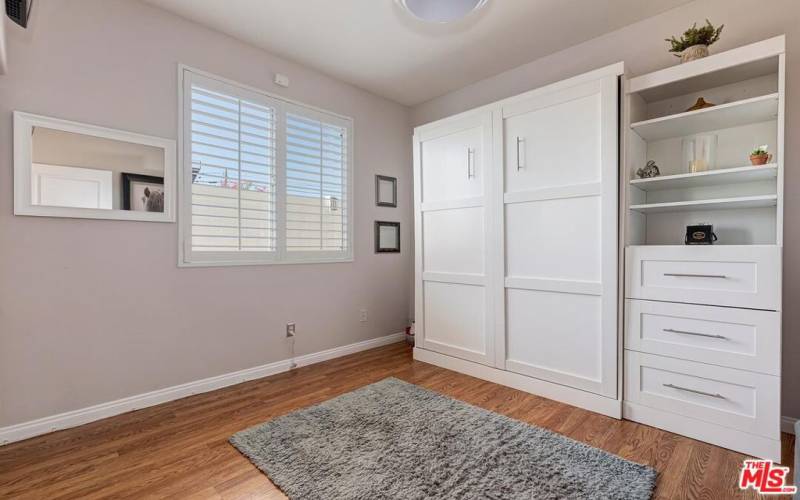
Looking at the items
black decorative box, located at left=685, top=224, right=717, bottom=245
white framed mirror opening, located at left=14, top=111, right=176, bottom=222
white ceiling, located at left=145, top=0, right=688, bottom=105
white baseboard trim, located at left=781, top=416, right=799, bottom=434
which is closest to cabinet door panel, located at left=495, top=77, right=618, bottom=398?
black decorative box, located at left=685, top=224, right=717, bottom=245

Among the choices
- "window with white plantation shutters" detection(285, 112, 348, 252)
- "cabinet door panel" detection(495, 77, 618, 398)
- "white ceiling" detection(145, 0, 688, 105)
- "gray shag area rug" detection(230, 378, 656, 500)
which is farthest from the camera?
"window with white plantation shutters" detection(285, 112, 348, 252)

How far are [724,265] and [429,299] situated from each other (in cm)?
209

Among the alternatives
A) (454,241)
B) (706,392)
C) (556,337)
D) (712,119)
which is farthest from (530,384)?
(712,119)

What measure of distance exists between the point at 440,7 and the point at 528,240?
5.24 feet

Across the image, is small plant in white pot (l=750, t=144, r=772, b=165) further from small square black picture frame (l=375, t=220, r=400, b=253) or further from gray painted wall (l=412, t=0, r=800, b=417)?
small square black picture frame (l=375, t=220, r=400, b=253)

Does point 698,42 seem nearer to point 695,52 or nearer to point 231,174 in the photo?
point 695,52

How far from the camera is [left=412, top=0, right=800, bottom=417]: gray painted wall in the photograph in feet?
6.93

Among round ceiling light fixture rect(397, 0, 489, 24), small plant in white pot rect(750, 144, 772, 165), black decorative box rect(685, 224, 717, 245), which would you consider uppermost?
round ceiling light fixture rect(397, 0, 489, 24)

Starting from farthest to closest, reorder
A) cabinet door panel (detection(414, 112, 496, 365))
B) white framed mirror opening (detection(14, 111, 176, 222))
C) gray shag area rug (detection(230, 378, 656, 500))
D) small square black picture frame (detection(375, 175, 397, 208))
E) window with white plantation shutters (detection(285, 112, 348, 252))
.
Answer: small square black picture frame (detection(375, 175, 397, 208)) < window with white plantation shutters (detection(285, 112, 348, 252)) < cabinet door panel (detection(414, 112, 496, 365)) < white framed mirror opening (detection(14, 111, 176, 222)) < gray shag area rug (detection(230, 378, 656, 500))

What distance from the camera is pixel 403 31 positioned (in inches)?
110

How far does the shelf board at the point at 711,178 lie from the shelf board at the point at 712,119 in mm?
305

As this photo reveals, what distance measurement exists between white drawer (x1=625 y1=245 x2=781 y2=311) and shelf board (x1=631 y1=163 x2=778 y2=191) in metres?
0.41

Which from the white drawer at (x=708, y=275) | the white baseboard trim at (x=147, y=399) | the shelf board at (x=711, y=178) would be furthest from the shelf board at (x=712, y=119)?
the white baseboard trim at (x=147, y=399)

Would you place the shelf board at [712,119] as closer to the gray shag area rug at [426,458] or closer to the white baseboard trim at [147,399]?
the gray shag area rug at [426,458]
